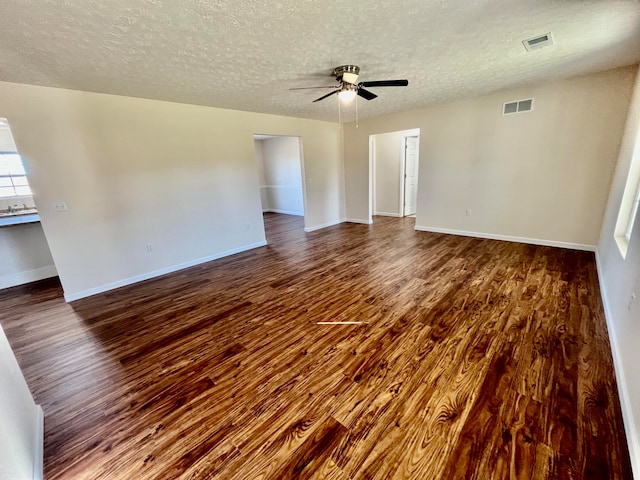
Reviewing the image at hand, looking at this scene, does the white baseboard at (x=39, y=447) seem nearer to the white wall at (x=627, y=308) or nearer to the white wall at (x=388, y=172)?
the white wall at (x=627, y=308)

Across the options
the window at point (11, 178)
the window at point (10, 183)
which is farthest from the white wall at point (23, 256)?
the window at point (11, 178)

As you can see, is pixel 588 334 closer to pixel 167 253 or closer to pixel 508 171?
pixel 508 171

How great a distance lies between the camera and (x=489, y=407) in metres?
1.58

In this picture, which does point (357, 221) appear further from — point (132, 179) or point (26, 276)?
point (26, 276)

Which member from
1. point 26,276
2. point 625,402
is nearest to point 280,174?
point 26,276

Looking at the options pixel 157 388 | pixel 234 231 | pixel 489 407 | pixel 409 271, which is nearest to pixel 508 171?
pixel 409 271

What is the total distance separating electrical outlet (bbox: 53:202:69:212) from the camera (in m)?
3.13

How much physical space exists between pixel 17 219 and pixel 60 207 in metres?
1.74

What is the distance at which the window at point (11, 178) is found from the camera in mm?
4949

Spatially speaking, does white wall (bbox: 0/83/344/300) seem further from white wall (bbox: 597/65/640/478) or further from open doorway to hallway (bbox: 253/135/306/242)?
white wall (bbox: 597/65/640/478)

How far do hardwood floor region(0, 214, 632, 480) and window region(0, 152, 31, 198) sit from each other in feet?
8.96

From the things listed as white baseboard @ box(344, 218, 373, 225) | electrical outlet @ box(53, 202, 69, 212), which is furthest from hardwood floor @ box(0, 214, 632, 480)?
white baseboard @ box(344, 218, 373, 225)

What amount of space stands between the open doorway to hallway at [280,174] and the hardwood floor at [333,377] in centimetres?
517

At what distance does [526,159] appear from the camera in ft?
14.0
